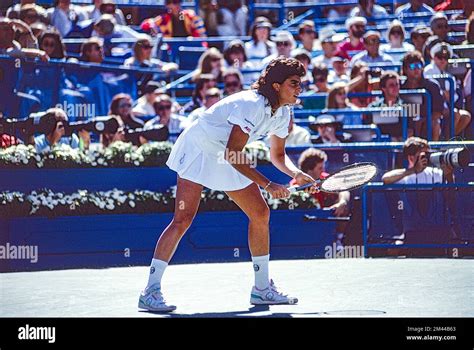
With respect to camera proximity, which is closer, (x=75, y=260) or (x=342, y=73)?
(x=75, y=260)

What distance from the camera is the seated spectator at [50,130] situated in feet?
37.8

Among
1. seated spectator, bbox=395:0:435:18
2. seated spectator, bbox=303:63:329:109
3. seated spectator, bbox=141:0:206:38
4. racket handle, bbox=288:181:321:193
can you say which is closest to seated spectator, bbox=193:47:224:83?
seated spectator, bbox=303:63:329:109

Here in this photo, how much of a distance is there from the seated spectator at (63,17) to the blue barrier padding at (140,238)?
16.7 feet

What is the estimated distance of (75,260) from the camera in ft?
37.0

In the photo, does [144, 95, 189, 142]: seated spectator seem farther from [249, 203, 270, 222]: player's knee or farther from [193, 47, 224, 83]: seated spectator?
[249, 203, 270, 222]: player's knee

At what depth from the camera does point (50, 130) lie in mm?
11719

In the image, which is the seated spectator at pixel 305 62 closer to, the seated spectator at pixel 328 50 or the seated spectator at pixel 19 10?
the seated spectator at pixel 328 50

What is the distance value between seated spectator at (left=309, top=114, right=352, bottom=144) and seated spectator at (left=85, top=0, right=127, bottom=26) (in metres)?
4.77

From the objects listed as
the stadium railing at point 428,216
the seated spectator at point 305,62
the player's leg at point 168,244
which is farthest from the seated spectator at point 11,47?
the player's leg at point 168,244

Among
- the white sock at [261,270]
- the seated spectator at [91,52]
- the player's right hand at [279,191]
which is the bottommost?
the white sock at [261,270]

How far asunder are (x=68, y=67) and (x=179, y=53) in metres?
3.93
